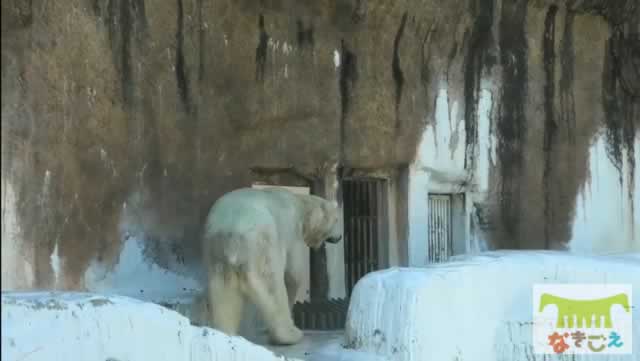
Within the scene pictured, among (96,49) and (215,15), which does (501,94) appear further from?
(96,49)

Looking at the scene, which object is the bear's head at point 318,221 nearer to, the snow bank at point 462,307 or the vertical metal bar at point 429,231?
the snow bank at point 462,307

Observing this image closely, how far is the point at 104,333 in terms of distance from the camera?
4477 millimetres

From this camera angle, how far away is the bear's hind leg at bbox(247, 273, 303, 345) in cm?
605

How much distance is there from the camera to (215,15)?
24.8 feet

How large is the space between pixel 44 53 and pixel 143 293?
196cm

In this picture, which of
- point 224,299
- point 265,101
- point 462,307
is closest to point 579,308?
point 462,307

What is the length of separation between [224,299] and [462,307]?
1579 millimetres

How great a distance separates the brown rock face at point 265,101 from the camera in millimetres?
6426

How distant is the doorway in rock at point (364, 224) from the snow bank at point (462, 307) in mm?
2897

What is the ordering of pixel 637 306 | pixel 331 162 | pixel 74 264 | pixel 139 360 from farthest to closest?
pixel 331 162 < pixel 74 264 < pixel 637 306 < pixel 139 360

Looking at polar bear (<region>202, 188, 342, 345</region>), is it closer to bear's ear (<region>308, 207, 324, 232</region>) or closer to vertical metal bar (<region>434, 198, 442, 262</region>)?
bear's ear (<region>308, 207, 324, 232</region>)

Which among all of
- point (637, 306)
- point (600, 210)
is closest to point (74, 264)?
point (637, 306)

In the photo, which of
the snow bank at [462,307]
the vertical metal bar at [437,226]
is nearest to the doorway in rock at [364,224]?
the vertical metal bar at [437,226]

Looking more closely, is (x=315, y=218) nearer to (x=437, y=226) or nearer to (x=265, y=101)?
(x=265, y=101)
